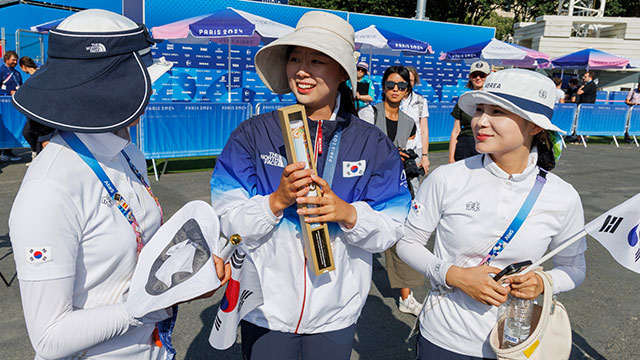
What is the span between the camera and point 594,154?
46.0ft

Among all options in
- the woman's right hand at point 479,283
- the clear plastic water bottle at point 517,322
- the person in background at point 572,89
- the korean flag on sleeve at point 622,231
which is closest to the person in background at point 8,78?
the woman's right hand at point 479,283

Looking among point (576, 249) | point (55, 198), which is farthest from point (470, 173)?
point (55, 198)

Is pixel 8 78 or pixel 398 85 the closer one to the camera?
pixel 398 85

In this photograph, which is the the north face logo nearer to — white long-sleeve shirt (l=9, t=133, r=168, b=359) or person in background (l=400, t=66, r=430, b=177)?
white long-sleeve shirt (l=9, t=133, r=168, b=359)

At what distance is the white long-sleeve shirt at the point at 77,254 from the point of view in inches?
52.7

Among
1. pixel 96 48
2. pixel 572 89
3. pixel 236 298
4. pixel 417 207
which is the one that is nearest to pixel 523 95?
pixel 417 207

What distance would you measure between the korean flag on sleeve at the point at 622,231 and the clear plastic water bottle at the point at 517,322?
418mm

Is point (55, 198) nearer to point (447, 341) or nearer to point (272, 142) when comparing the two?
point (272, 142)

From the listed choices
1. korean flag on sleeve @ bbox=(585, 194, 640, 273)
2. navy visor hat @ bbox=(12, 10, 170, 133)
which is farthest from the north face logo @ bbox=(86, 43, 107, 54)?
korean flag on sleeve @ bbox=(585, 194, 640, 273)

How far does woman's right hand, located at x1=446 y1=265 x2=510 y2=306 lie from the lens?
1915 millimetres

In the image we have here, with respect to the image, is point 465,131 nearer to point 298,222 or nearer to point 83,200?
point 298,222

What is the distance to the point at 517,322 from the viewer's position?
77.7 inches

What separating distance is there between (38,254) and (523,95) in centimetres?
191

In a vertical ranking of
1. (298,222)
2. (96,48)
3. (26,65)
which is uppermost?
(96,48)
